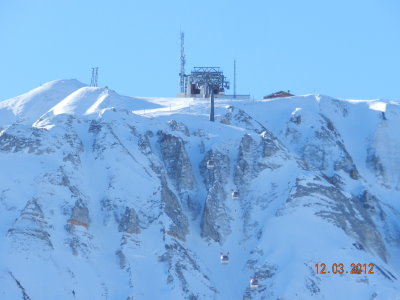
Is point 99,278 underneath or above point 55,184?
underneath

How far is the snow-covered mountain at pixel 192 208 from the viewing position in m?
105

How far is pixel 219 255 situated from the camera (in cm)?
11331

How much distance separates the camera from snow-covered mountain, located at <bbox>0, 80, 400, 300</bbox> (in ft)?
346

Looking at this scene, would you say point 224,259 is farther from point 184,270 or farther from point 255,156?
point 255,156

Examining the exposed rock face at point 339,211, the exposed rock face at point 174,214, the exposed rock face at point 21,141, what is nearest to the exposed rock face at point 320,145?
the exposed rock face at point 339,211

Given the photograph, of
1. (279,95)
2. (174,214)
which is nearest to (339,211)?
(174,214)

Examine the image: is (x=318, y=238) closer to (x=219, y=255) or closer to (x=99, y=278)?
(x=219, y=255)

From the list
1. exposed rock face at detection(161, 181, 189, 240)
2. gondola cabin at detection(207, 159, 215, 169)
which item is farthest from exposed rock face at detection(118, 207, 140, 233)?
gondola cabin at detection(207, 159, 215, 169)

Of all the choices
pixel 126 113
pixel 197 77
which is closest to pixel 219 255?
pixel 126 113

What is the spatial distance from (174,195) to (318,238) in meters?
15.9

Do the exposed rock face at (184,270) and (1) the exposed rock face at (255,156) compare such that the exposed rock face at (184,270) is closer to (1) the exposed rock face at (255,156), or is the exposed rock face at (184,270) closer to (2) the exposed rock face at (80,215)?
(2) the exposed rock face at (80,215)
